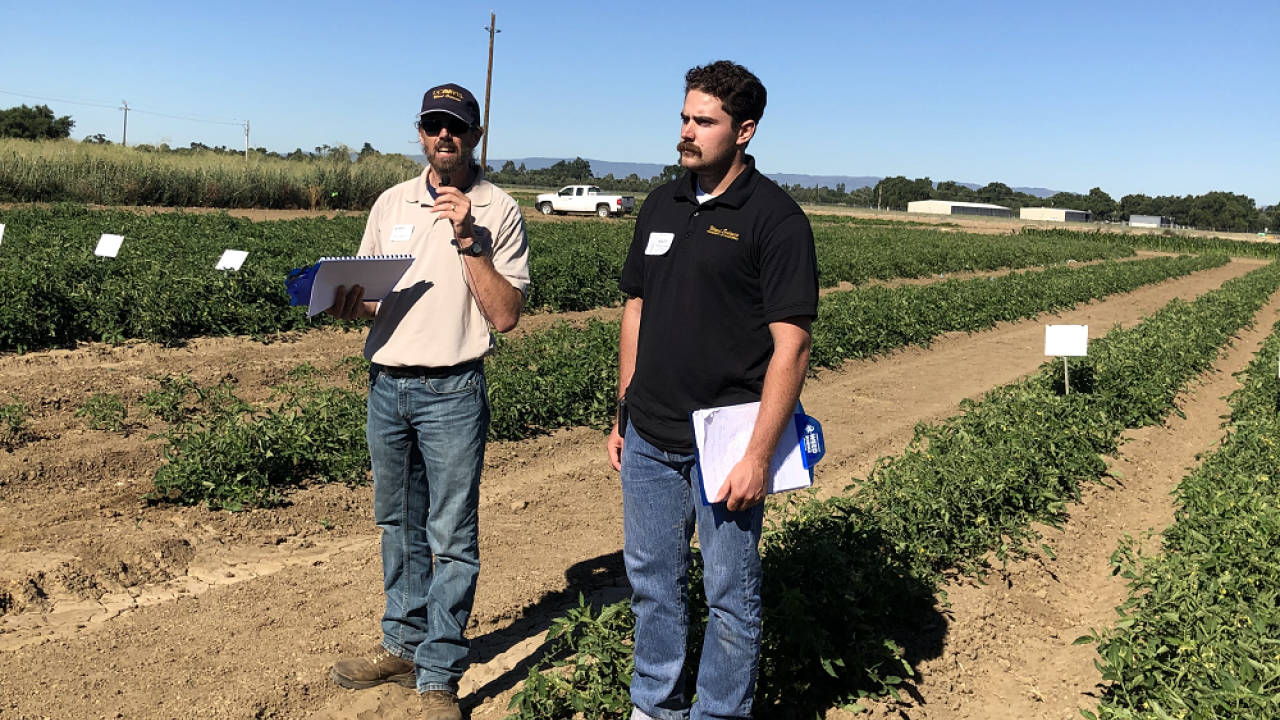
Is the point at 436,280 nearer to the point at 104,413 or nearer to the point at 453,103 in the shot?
the point at 453,103

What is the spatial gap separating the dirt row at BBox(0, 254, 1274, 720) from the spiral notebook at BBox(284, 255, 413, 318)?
1.50m

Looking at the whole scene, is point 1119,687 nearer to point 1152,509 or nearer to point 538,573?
point 538,573

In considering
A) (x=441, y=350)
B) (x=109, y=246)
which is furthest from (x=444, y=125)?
(x=109, y=246)

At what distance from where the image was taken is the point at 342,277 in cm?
317

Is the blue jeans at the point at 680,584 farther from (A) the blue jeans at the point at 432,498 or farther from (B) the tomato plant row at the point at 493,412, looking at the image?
(B) the tomato plant row at the point at 493,412

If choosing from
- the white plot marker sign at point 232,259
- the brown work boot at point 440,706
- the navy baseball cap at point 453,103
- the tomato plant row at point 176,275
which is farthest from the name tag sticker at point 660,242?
the tomato plant row at point 176,275

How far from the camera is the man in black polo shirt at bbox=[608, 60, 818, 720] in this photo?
8.38 feet

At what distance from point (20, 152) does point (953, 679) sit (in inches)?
1165

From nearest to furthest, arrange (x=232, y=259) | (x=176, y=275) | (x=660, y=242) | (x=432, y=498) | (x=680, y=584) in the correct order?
(x=660, y=242) → (x=680, y=584) → (x=432, y=498) → (x=232, y=259) → (x=176, y=275)

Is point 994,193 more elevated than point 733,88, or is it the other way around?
point 994,193

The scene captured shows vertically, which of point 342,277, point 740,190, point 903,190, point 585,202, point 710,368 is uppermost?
point 903,190

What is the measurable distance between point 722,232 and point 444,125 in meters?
Answer: 1.11

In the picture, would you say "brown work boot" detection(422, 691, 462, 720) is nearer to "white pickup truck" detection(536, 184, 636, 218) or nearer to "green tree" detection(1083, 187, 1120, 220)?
"white pickup truck" detection(536, 184, 636, 218)

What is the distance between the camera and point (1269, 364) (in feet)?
37.0
